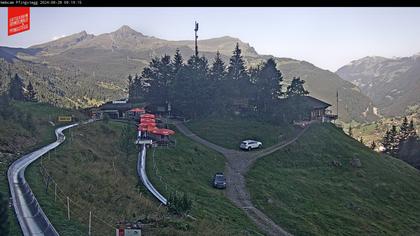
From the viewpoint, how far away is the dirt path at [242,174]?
31469mm

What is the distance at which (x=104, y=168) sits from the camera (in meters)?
33.2

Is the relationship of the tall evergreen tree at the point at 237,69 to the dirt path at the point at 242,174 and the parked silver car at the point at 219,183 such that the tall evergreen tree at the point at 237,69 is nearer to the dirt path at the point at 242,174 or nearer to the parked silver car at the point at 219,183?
the dirt path at the point at 242,174

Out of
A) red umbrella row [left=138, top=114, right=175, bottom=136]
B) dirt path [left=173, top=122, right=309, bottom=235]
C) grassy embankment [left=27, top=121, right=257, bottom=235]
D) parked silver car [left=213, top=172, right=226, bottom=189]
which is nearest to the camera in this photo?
grassy embankment [left=27, top=121, right=257, bottom=235]

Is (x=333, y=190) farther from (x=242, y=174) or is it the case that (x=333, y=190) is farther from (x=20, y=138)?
(x=20, y=138)

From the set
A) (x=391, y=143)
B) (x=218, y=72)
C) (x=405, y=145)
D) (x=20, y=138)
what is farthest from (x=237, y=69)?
(x=20, y=138)

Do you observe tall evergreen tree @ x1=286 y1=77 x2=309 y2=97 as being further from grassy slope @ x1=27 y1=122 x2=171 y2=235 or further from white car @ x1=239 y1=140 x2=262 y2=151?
grassy slope @ x1=27 y1=122 x2=171 y2=235

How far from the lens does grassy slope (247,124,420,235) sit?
115ft

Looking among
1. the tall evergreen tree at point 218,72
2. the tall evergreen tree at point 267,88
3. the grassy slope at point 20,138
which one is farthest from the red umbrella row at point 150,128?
the tall evergreen tree at point 218,72

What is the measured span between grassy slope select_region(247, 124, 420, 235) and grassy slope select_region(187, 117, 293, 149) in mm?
4168

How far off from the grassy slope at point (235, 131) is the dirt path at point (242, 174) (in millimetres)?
1484

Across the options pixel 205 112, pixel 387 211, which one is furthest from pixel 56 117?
pixel 387 211

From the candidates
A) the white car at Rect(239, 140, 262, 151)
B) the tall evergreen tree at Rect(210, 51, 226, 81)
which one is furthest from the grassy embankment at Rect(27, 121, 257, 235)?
the tall evergreen tree at Rect(210, 51, 226, 81)

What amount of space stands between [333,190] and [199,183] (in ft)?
56.4

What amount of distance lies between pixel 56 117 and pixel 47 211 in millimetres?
43672
